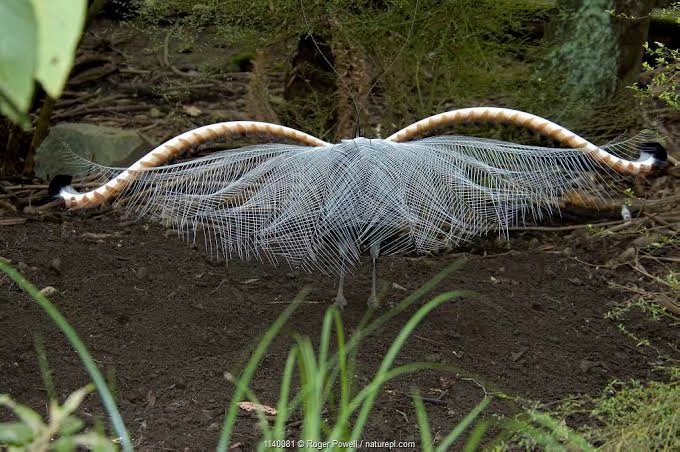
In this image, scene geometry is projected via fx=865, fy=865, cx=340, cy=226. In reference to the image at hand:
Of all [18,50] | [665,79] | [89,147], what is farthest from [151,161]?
[18,50]

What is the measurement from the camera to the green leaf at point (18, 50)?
0.71m

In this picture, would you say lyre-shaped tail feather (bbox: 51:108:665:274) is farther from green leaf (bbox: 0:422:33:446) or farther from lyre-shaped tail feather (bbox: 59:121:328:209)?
green leaf (bbox: 0:422:33:446)

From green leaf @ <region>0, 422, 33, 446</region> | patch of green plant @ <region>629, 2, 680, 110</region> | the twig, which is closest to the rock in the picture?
the twig

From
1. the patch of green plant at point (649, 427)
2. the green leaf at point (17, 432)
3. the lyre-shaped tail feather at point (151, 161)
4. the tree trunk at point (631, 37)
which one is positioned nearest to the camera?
the green leaf at point (17, 432)

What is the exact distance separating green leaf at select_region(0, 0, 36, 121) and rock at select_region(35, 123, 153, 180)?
5.28 m

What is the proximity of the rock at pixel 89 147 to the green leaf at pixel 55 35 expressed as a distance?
5.30 meters

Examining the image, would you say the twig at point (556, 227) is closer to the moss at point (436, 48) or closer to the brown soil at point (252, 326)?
the brown soil at point (252, 326)

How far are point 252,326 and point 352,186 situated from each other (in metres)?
0.91

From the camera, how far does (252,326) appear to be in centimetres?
391

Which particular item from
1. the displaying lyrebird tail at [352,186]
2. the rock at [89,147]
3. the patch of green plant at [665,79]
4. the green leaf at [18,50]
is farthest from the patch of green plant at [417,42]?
the green leaf at [18,50]

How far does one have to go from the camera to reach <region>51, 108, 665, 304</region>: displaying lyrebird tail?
3.43 metres

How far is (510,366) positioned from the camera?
3.57 m

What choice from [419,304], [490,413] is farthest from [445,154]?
[490,413]

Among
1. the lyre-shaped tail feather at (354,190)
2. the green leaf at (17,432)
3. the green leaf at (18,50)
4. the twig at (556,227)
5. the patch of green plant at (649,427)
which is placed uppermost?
the green leaf at (18,50)
